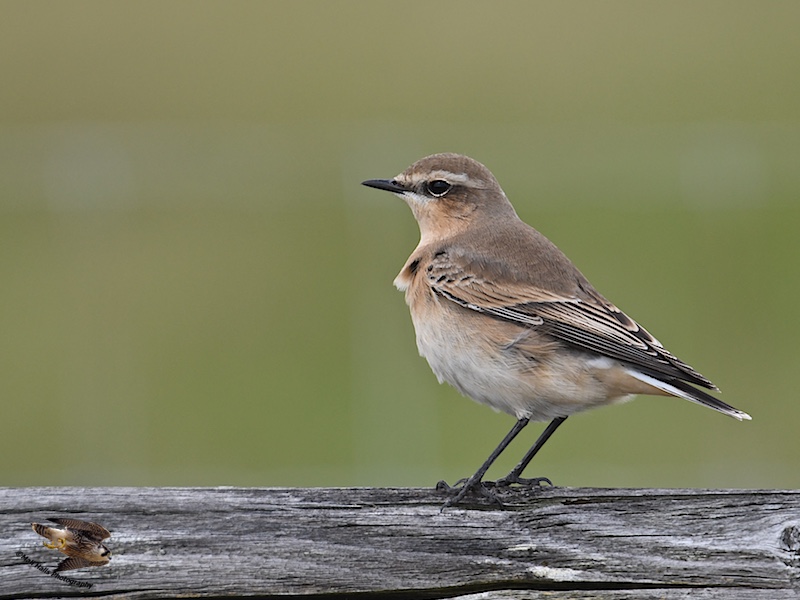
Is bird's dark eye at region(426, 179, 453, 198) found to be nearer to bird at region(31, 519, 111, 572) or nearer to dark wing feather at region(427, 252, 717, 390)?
dark wing feather at region(427, 252, 717, 390)

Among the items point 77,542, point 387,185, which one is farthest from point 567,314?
point 77,542

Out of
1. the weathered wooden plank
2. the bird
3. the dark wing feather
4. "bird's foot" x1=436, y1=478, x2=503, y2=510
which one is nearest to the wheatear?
the dark wing feather

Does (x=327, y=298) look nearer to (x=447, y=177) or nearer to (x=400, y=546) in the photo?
(x=447, y=177)

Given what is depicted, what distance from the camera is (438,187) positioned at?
666 centimetres

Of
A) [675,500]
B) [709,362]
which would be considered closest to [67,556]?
[675,500]

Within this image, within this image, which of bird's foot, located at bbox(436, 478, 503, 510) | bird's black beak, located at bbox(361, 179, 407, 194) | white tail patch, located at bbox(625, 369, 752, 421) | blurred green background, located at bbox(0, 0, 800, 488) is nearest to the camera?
bird's foot, located at bbox(436, 478, 503, 510)

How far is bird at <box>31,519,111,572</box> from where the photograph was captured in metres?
3.63

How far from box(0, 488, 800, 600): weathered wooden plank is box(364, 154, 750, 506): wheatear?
100 cm

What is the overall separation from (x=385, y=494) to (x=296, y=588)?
388 mm

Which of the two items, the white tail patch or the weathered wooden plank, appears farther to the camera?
the white tail patch

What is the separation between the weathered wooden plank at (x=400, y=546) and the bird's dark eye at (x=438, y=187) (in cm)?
307

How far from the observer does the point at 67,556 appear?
3.63 m

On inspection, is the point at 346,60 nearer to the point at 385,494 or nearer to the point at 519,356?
the point at 519,356

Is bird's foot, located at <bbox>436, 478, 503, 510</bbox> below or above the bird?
above
